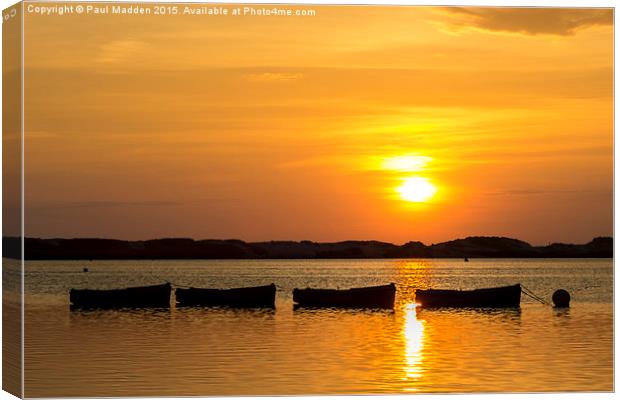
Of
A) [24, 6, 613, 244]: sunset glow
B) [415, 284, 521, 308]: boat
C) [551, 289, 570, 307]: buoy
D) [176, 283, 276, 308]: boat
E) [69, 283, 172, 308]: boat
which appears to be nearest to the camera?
[24, 6, 613, 244]: sunset glow

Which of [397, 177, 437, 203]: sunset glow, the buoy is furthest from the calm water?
[397, 177, 437, 203]: sunset glow

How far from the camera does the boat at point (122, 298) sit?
138 ft

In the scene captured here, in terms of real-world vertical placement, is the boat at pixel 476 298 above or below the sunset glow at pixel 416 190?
below

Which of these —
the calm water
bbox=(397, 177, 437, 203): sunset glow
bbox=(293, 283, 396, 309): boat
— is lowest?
the calm water

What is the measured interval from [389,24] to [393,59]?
59 cm

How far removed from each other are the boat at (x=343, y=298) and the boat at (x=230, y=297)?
43.9 inches

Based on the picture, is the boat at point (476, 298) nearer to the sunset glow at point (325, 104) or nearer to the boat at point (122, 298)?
the boat at point (122, 298)

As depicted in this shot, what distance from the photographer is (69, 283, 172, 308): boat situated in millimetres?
41963

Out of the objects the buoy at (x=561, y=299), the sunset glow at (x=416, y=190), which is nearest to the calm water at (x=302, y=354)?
the buoy at (x=561, y=299)

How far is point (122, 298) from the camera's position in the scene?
140ft

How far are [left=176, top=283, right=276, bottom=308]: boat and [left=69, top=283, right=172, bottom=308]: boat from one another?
0.88 meters

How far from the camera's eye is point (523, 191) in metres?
19.4

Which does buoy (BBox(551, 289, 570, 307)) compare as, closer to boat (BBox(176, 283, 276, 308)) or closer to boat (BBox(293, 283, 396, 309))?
boat (BBox(293, 283, 396, 309))

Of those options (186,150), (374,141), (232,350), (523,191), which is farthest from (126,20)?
(232,350)
